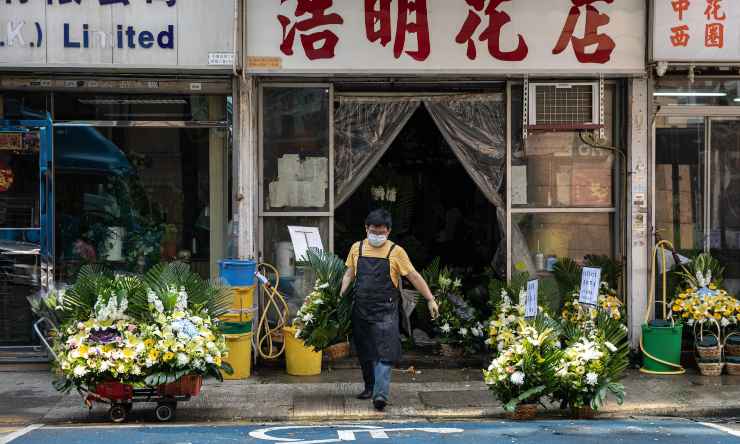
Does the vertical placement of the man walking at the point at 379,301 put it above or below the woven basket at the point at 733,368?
above

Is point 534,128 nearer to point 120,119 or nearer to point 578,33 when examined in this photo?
point 578,33

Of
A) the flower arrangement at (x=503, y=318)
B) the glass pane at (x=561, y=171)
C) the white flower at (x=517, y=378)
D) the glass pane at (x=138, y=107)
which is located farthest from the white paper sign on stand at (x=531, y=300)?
the glass pane at (x=138, y=107)

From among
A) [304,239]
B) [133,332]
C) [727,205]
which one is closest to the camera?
[133,332]

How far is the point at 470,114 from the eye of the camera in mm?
11203

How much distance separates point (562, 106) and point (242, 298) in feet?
14.5

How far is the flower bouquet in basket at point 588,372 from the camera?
7980 mm

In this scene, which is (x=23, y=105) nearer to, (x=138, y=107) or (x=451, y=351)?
(x=138, y=107)

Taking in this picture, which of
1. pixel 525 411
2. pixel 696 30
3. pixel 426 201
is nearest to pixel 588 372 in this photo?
pixel 525 411

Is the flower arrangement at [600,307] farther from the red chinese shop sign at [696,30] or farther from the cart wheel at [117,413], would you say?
the cart wheel at [117,413]

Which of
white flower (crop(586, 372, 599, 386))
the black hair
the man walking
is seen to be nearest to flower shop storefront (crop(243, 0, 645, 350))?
the man walking

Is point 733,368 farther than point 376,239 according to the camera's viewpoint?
Yes

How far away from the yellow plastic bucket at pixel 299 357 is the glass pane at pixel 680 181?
4532mm

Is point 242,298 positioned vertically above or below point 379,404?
above

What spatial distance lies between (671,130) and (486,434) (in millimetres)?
5568
